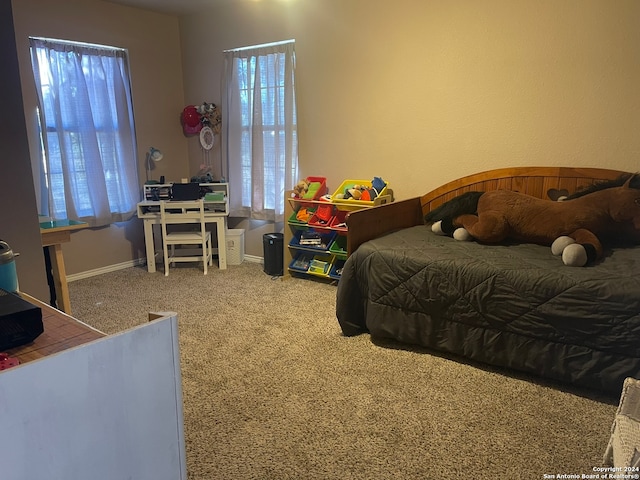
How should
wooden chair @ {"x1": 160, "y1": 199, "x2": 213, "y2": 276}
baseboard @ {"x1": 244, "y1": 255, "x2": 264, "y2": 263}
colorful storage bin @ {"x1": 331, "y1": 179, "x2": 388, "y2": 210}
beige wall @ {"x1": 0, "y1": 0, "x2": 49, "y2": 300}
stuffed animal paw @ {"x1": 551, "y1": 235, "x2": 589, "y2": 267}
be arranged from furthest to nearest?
baseboard @ {"x1": 244, "y1": 255, "x2": 264, "y2": 263}, wooden chair @ {"x1": 160, "y1": 199, "x2": 213, "y2": 276}, colorful storage bin @ {"x1": 331, "y1": 179, "x2": 388, "y2": 210}, stuffed animal paw @ {"x1": 551, "y1": 235, "x2": 589, "y2": 267}, beige wall @ {"x1": 0, "y1": 0, "x2": 49, "y2": 300}

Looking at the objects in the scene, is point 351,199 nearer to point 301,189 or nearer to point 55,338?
point 301,189

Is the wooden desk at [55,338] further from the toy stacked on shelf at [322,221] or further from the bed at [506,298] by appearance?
the toy stacked on shelf at [322,221]

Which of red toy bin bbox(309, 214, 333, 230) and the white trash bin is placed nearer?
red toy bin bbox(309, 214, 333, 230)

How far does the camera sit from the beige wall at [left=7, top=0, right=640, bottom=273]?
2.65m

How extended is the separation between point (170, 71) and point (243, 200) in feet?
4.79

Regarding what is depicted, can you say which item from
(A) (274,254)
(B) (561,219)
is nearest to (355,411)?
(B) (561,219)

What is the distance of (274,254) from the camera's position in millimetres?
3883

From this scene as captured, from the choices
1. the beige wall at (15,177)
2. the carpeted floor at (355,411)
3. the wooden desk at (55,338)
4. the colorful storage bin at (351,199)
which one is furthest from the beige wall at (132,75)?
the wooden desk at (55,338)

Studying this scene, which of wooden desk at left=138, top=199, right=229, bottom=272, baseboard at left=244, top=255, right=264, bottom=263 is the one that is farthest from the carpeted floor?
baseboard at left=244, top=255, right=264, bottom=263

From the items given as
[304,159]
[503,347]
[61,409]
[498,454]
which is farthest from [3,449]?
[304,159]

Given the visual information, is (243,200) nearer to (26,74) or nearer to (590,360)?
(26,74)

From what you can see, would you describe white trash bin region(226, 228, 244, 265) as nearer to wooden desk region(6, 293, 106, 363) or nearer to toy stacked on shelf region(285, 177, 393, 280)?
toy stacked on shelf region(285, 177, 393, 280)

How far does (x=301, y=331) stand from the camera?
2.74 m

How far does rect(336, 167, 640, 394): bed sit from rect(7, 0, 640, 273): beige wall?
0.31 meters
